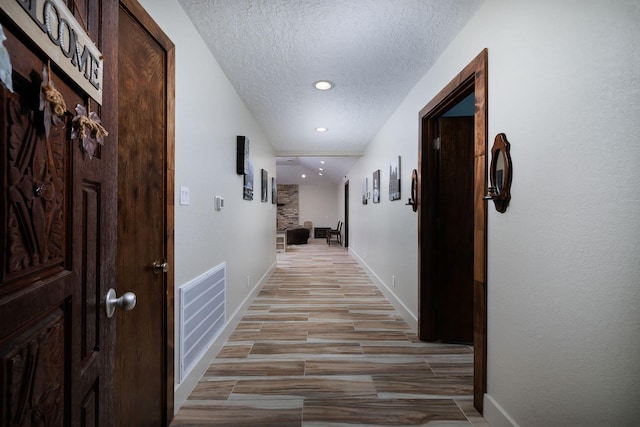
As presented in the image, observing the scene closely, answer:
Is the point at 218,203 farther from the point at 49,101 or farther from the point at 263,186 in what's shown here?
the point at 263,186

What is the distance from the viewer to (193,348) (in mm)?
1925

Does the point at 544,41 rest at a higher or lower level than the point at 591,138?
higher

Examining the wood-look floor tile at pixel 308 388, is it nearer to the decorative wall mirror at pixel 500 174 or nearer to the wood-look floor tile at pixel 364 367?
the wood-look floor tile at pixel 364 367

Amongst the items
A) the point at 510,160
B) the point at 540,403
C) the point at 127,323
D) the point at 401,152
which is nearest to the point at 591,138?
the point at 510,160

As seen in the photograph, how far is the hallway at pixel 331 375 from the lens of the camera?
1677 mm

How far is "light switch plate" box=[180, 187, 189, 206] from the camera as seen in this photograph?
1.71m

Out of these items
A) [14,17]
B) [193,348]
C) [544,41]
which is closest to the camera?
[14,17]

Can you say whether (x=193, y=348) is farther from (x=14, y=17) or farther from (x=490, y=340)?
(x=14, y=17)

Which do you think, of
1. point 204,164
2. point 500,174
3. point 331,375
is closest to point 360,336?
point 331,375

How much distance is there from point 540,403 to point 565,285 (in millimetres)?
542

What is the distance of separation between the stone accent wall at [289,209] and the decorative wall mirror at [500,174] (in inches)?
469

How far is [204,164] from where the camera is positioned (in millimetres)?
2076

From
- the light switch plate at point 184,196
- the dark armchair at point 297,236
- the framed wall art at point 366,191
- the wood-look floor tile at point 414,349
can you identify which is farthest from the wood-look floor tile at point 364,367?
the dark armchair at point 297,236

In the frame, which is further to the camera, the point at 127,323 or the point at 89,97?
the point at 127,323
